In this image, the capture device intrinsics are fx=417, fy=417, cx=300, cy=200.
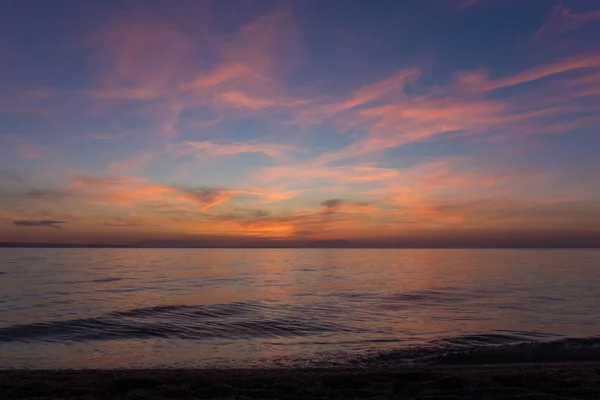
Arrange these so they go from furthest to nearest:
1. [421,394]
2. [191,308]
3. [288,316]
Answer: [191,308] < [288,316] < [421,394]

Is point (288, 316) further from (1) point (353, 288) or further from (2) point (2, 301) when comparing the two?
(2) point (2, 301)

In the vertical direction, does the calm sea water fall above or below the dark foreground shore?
below

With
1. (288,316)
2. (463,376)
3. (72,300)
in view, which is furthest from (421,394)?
(72,300)

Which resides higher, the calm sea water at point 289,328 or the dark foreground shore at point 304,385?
the dark foreground shore at point 304,385

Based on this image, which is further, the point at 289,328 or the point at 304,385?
the point at 289,328

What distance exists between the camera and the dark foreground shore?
969 cm

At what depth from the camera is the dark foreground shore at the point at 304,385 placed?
9688 millimetres

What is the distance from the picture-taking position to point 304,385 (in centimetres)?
1059

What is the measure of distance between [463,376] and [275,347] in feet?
28.7

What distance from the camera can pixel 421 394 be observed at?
386 inches

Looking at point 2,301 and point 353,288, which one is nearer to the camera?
point 2,301

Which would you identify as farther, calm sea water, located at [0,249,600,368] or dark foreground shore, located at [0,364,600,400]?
calm sea water, located at [0,249,600,368]

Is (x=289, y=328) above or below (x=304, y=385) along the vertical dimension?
below

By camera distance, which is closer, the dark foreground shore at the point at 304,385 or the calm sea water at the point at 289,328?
the dark foreground shore at the point at 304,385
